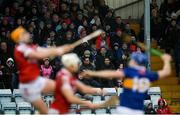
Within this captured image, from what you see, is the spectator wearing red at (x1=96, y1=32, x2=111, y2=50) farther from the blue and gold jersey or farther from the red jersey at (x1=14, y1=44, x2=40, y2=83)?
the blue and gold jersey

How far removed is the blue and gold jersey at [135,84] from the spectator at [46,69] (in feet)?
21.8

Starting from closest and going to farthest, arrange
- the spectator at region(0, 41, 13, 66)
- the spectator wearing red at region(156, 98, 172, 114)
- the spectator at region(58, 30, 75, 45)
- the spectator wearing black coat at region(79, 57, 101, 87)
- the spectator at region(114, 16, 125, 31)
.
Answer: the spectator wearing red at region(156, 98, 172, 114), the spectator wearing black coat at region(79, 57, 101, 87), the spectator at region(0, 41, 13, 66), the spectator at region(58, 30, 75, 45), the spectator at region(114, 16, 125, 31)

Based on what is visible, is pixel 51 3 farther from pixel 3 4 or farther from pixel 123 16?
pixel 123 16

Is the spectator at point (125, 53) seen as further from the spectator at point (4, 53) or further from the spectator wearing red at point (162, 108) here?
the spectator at point (4, 53)

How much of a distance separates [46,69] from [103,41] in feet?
8.20

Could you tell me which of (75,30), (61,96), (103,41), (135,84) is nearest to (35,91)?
(61,96)

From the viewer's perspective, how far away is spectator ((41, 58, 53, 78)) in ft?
58.8

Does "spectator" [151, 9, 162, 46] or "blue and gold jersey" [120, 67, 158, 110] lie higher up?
"spectator" [151, 9, 162, 46]

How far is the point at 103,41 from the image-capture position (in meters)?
19.8

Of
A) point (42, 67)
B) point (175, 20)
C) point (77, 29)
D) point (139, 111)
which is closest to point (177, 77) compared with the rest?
point (175, 20)

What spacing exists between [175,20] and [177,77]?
72.3 inches

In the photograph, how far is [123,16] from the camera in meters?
25.0

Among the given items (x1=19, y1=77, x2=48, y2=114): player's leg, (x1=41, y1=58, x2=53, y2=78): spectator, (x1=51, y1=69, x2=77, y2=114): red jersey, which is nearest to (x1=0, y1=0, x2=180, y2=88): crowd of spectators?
(x1=41, y1=58, x2=53, y2=78): spectator

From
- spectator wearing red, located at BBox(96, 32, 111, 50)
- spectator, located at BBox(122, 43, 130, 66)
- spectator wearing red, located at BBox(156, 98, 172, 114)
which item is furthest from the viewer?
spectator wearing red, located at BBox(96, 32, 111, 50)
